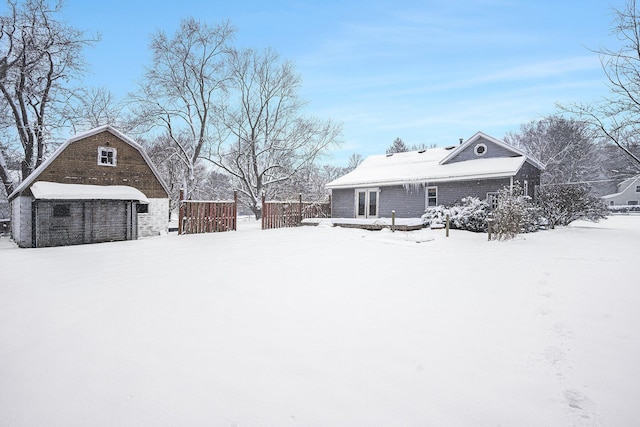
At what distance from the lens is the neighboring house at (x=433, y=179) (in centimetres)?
1781

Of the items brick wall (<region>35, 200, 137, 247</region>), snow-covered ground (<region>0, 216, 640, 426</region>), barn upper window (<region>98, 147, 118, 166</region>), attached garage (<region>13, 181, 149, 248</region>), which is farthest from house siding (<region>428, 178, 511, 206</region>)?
barn upper window (<region>98, 147, 118, 166</region>)

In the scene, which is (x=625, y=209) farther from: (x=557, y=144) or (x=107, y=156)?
(x=107, y=156)

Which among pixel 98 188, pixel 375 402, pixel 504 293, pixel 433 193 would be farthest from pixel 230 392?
pixel 433 193

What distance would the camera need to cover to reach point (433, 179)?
62.3 feet

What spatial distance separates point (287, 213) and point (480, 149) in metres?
12.3

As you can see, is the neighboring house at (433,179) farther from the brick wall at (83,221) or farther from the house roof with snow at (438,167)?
the brick wall at (83,221)

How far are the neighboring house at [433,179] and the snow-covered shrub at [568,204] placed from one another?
1250 mm

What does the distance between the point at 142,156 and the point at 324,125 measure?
17487 millimetres

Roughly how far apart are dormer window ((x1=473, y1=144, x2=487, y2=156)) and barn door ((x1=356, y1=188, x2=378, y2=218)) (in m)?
6.46

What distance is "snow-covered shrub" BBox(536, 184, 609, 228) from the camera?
55.8 ft

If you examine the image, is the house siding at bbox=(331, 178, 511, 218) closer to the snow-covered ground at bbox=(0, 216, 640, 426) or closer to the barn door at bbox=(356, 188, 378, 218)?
the barn door at bbox=(356, 188, 378, 218)

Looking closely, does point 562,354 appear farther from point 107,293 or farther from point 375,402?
point 107,293

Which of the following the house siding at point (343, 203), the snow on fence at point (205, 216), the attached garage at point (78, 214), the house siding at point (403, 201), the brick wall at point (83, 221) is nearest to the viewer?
the attached garage at point (78, 214)

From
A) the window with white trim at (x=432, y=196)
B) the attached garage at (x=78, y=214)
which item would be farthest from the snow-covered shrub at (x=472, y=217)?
the attached garage at (x=78, y=214)
